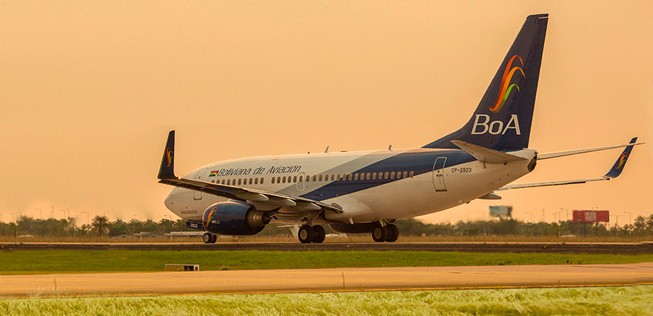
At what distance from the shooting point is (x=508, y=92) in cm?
5225

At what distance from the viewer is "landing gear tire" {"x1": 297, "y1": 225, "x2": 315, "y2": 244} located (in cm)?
5725

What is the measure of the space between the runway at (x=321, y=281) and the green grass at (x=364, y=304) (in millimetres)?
1898

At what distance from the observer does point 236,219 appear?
5578 centimetres

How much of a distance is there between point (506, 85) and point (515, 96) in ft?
1.99

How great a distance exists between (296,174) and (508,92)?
11284 millimetres

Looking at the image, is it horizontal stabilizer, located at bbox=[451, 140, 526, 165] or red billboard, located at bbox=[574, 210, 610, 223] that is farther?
red billboard, located at bbox=[574, 210, 610, 223]

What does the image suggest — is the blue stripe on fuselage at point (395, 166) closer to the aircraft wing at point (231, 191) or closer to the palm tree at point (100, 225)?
the aircraft wing at point (231, 191)

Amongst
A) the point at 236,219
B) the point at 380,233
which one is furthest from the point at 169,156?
the point at 380,233

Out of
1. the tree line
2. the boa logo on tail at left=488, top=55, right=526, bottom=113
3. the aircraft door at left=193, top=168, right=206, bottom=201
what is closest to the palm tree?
Result: the tree line

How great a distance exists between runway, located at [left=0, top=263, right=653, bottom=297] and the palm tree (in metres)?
44.1

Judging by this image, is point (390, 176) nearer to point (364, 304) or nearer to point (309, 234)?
point (309, 234)

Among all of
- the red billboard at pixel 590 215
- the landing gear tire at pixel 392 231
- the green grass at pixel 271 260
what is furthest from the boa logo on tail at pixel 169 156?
the red billboard at pixel 590 215

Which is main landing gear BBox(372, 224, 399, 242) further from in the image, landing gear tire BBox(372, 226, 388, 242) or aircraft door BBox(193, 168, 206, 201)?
aircraft door BBox(193, 168, 206, 201)

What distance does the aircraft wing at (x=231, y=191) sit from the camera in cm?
5375
